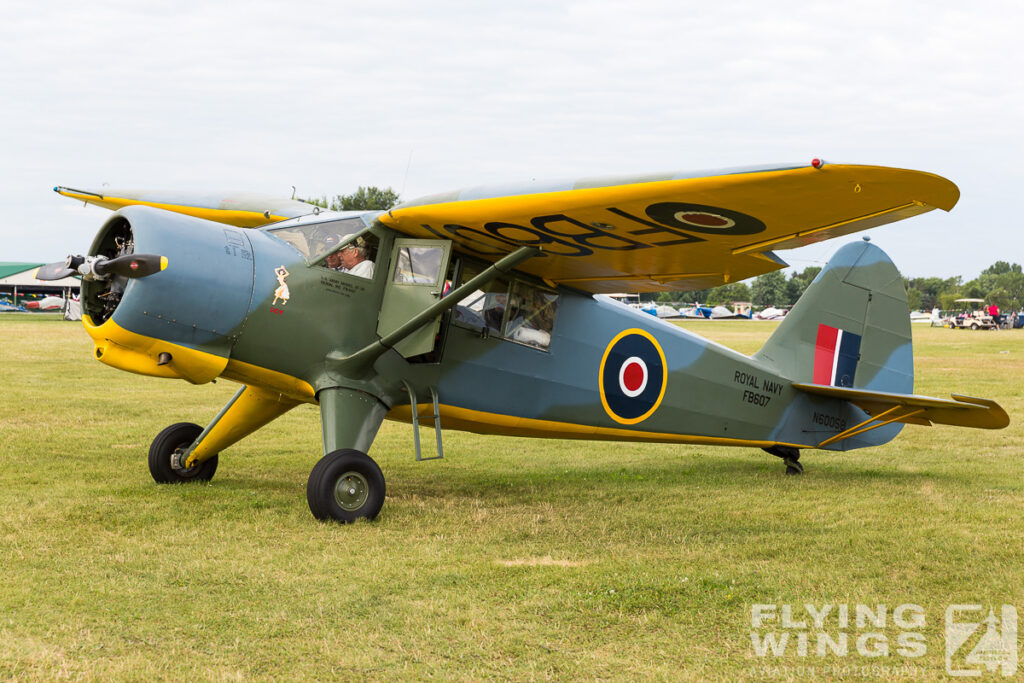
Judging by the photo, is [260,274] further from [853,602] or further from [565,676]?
[853,602]

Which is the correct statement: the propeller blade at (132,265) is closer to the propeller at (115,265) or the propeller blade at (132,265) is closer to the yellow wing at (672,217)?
the propeller at (115,265)

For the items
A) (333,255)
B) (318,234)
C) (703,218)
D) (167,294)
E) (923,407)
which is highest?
(703,218)

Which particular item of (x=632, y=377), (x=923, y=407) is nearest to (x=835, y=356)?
(x=923, y=407)

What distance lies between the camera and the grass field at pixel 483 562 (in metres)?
4.21

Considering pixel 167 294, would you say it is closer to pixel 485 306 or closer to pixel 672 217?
pixel 485 306

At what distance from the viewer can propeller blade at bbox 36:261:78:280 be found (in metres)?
6.73

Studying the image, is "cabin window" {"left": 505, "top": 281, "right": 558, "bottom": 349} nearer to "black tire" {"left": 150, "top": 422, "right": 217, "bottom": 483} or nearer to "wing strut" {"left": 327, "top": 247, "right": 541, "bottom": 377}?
"wing strut" {"left": 327, "top": 247, "right": 541, "bottom": 377}

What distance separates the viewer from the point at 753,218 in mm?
5918

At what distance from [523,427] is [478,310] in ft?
4.21

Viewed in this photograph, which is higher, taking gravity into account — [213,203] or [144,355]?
[213,203]

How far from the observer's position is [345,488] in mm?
6902

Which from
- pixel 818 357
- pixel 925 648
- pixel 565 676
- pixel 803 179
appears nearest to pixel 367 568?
pixel 565 676

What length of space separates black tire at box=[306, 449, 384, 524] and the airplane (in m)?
0.02

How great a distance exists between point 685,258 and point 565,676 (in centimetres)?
422
